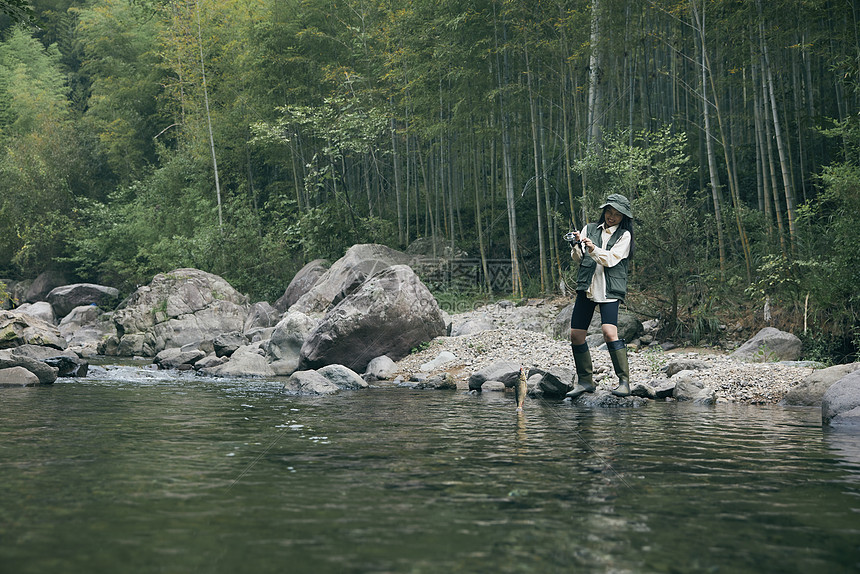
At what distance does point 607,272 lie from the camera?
6141 millimetres

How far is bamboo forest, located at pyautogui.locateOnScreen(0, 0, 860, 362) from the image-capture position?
10500mm

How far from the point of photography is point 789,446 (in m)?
4.46

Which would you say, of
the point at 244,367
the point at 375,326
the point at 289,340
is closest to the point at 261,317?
the point at 289,340

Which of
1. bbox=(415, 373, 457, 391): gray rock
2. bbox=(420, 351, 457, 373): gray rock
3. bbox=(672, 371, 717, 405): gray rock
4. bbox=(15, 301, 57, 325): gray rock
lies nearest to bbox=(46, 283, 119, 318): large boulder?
bbox=(15, 301, 57, 325): gray rock

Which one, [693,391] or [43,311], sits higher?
[43,311]

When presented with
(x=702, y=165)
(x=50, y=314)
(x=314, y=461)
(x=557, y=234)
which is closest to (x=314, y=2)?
(x=557, y=234)

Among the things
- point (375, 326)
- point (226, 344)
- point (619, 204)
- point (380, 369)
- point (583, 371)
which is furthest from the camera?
point (226, 344)

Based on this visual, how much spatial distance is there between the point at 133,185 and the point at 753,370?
78.5ft

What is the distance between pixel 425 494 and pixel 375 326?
771cm

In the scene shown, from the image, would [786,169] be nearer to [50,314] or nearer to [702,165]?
[702,165]

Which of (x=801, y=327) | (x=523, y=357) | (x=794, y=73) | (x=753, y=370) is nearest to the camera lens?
(x=753, y=370)

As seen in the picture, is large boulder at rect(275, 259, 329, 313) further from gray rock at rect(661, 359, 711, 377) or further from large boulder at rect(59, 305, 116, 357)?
gray rock at rect(661, 359, 711, 377)

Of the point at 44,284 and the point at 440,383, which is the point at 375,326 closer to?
the point at 440,383

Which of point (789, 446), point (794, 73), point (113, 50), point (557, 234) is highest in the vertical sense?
point (113, 50)
